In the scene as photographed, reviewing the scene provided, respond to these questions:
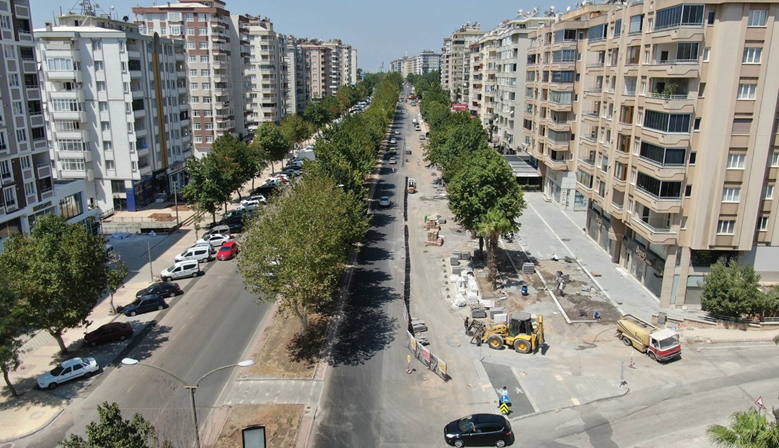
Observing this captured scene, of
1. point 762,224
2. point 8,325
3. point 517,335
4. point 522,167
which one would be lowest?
point 517,335

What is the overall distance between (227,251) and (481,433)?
128ft

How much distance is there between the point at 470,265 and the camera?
57.1m

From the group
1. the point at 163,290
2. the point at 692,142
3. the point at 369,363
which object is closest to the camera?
the point at 369,363

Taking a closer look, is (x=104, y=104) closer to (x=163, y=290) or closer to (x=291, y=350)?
(x=163, y=290)

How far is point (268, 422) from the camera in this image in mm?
31359

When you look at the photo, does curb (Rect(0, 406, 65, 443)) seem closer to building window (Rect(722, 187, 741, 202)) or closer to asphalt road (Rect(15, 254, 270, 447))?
asphalt road (Rect(15, 254, 270, 447))

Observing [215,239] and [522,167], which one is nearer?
[215,239]

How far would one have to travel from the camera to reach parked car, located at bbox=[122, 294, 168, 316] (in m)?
46.0

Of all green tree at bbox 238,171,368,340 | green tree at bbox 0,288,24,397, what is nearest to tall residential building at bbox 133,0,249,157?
green tree at bbox 238,171,368,340

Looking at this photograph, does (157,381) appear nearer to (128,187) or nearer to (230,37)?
(128,187)

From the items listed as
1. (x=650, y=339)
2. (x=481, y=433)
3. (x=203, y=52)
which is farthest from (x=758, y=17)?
(x=203, y=52)

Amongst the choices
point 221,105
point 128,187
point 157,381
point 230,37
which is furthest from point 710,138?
point 230,37

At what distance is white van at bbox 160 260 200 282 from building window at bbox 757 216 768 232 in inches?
1885

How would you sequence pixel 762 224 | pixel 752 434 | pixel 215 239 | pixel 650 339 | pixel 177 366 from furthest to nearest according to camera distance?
pixel 215 239 < pixel 762 224 < pixel 650 339 < pixel 177 366 < pixel 752 434
